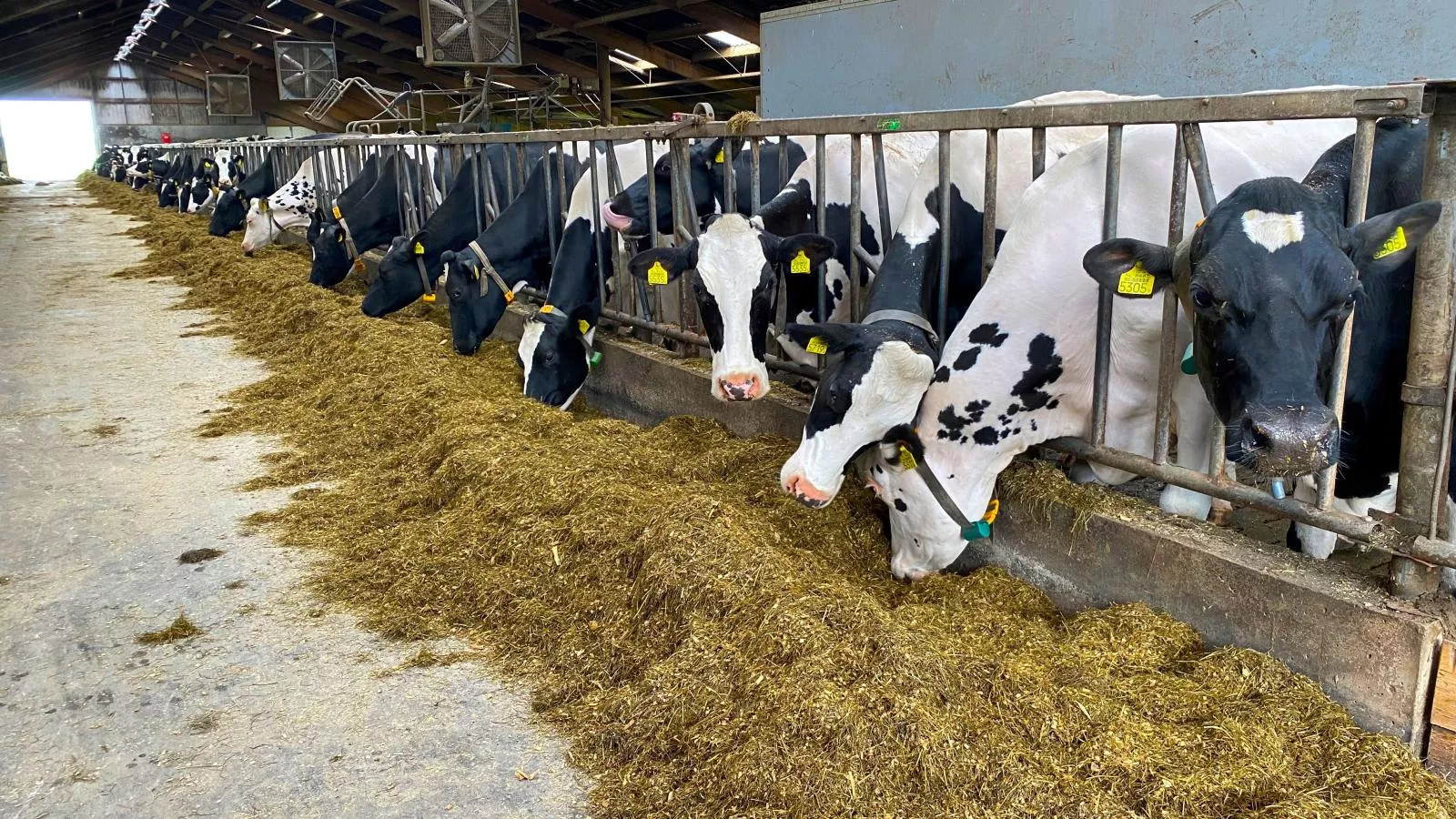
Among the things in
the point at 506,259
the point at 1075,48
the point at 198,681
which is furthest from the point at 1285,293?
the point at 506,259

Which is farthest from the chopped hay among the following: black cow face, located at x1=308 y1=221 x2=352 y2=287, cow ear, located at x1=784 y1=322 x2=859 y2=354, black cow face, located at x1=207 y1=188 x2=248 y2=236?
black cow face, located at x1=207 y1=188 x2=248 y2=236

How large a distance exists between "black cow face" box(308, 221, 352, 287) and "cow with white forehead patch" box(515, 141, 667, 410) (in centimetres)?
423

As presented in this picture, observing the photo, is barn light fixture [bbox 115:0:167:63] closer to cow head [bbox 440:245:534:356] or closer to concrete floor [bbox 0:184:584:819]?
cow head [bbox 440:245:534:356]

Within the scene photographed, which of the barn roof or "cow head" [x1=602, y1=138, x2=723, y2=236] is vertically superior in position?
the barn roof

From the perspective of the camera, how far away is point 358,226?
10242mm

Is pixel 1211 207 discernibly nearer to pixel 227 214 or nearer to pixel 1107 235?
pixel 1107 235

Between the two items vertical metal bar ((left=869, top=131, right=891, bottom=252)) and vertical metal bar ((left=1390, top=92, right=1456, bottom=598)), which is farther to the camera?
vertical metal bar ((left=869, top=131, right=891, bottom=252))

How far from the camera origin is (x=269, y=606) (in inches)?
142

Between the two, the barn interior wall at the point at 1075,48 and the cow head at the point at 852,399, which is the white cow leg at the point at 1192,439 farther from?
the barn interior wall at the point at 1075,48

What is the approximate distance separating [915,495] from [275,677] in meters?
2.11

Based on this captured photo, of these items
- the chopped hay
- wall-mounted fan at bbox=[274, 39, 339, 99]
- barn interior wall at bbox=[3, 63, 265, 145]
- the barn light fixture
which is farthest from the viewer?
barn interior wall at bbox=[3, 63, 265, 145]

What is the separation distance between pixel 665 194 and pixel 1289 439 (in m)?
4.35

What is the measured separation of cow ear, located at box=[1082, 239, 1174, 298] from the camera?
2830mm

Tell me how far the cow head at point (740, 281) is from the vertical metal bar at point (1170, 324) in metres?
1.60
